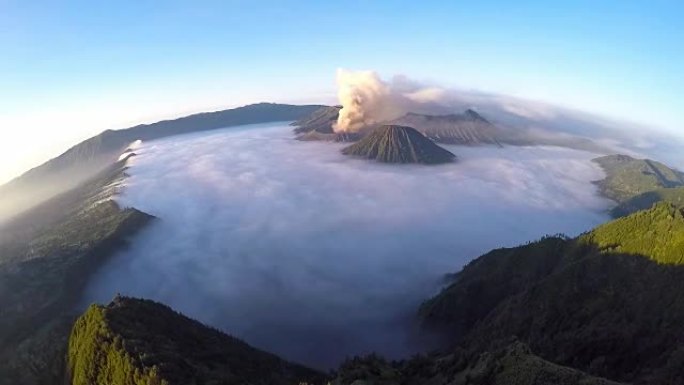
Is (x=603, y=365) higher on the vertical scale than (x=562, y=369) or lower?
lower

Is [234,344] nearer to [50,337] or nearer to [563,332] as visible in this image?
[50,337]

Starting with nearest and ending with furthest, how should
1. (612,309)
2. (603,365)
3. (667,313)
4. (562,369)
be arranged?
(562,369) → (603,365) → (667,313) → (612,309)

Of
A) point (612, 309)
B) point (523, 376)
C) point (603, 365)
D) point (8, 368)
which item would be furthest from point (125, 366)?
point (612, 309)

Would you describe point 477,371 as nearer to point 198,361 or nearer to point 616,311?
point 198,361

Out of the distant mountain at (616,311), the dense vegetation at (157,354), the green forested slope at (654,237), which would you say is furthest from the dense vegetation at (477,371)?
the green forested slope at (654,237)

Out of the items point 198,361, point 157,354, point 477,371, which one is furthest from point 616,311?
point 157,354

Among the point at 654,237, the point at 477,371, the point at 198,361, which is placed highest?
the point at 477,371
